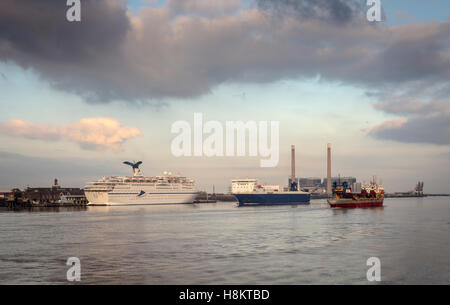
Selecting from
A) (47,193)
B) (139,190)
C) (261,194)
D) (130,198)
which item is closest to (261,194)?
(261,194)

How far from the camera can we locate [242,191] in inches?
5581

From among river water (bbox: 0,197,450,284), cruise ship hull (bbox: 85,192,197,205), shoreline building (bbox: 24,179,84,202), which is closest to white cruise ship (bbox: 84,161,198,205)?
cruise ship hull (bbox: 85,192,197,205)

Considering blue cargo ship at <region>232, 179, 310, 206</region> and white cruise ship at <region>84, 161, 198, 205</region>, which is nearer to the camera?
white cruise ship at <region>84, 161, 198, 205</region>

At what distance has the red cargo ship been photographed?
10538 cm

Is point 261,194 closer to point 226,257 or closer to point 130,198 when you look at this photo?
point 130,198

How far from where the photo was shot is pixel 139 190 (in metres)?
127

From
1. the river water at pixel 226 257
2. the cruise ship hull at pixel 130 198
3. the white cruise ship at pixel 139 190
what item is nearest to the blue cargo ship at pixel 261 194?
the white cruise ship at pixel 139 190

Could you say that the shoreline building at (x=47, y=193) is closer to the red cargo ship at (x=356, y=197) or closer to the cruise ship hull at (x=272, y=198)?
the cruise ship hull at (x=272, y=198)

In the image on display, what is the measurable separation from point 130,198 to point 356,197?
63.6m

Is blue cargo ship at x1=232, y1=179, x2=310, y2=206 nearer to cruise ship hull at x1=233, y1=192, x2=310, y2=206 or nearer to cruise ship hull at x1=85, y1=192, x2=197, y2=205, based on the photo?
cruise ship hull at x1=233, y1=192, x2=310, y2=206

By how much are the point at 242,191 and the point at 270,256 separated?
113933 millimetres

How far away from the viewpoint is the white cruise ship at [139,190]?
123188 mm

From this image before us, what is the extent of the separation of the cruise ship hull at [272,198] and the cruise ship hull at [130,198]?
21584 mm
